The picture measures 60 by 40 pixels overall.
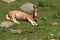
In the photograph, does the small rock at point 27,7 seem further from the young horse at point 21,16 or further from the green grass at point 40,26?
the young horse at point 21,16

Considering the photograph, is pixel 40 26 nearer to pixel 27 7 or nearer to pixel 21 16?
pixel 21 16

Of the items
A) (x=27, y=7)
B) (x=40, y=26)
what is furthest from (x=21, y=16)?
(x=27, y=7)

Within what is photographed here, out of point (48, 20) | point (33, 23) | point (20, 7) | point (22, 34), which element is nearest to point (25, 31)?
point (22, 34)

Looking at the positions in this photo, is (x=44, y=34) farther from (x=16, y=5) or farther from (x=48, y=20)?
(x=16, y=5)

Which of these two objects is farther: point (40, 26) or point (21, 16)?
point (21, 16)

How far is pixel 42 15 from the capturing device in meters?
8.36

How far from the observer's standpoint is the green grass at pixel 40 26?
6.43 m

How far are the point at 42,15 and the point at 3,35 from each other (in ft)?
7.11

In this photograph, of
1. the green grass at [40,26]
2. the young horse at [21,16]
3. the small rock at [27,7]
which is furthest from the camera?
the small rock at [27,7]

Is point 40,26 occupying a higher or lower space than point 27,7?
lower

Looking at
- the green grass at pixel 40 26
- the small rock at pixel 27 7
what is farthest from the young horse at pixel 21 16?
the small rock at pixel 27 7

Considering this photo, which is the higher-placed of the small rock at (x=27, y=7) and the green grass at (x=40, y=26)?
the small rock at (x=27, y=7)

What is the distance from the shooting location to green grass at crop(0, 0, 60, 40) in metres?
6.43

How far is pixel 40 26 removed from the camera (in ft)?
23.8
